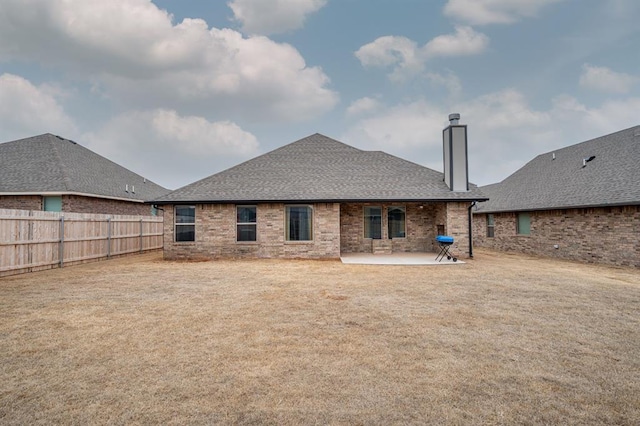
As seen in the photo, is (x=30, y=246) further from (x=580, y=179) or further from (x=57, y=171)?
(x=580, y=179)

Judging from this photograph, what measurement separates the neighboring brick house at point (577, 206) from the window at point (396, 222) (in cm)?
617

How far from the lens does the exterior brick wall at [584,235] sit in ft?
38.8

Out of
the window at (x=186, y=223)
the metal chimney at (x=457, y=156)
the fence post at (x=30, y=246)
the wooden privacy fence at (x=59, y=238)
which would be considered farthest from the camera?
the metal chimney at (x=457, y=156)

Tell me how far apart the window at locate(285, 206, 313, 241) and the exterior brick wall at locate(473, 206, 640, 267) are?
11.0 metres

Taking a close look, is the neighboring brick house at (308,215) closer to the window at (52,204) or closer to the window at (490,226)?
the window at (52,204)

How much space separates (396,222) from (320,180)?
13.5 ft

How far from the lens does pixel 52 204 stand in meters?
16.0

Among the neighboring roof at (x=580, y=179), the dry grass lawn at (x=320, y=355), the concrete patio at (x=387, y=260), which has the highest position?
the neighboring roof at (x=580, y=179)

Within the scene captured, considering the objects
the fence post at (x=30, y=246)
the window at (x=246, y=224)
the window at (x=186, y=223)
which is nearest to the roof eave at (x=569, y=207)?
the window at (x=246, y=224)

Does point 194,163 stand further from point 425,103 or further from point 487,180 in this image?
point 487,180

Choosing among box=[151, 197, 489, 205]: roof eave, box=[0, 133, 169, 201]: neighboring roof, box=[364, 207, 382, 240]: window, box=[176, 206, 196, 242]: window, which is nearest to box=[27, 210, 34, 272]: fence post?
box=[151, 197, 489, 205]: roof eave

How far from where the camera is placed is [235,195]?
14.1m

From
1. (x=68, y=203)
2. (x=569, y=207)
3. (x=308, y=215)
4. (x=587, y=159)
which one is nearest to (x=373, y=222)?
(x=308, y=215)

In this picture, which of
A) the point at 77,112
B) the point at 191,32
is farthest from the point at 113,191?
the point at 191,32
